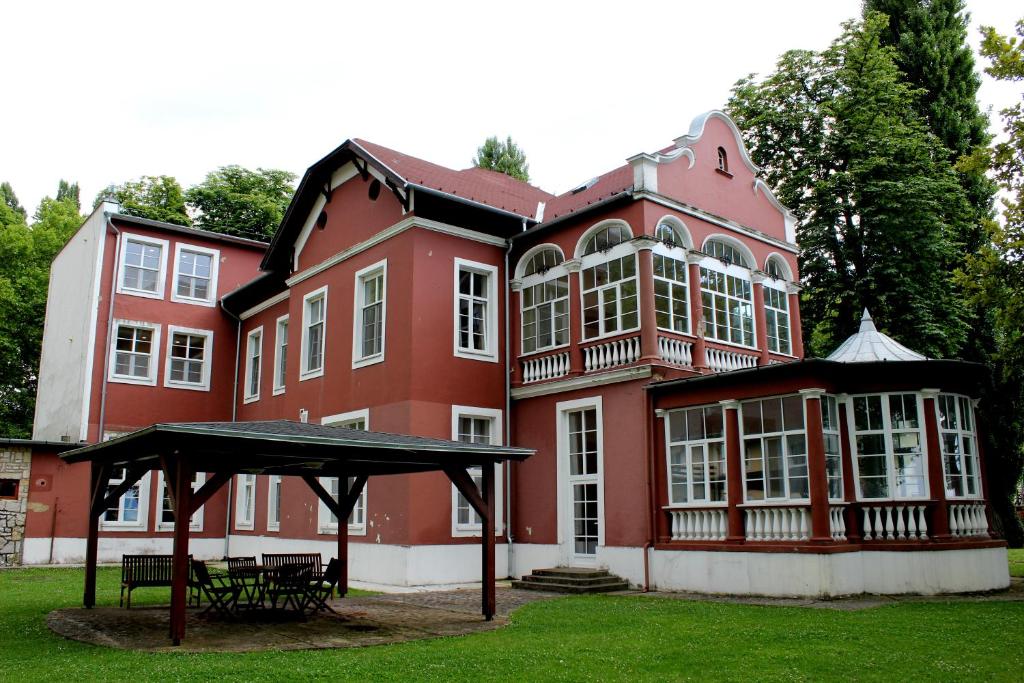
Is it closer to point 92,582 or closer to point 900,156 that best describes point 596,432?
point 92,582

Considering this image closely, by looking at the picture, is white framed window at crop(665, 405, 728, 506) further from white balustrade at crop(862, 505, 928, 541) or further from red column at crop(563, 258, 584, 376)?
red column at crop(563, 258, 584, 376)

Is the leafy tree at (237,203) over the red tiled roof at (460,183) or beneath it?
over

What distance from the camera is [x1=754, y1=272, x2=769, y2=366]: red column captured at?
16.8 meters

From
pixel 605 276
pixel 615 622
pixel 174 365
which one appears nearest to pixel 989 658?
pixel 615 622

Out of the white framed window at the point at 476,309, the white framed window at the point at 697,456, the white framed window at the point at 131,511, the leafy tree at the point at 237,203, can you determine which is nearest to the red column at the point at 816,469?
the white framed window at the point at 697,456

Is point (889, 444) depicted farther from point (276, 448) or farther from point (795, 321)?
point (276, 448)

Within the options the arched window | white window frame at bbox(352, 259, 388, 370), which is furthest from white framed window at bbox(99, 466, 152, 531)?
the arched window

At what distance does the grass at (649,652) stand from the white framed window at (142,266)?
523 inches

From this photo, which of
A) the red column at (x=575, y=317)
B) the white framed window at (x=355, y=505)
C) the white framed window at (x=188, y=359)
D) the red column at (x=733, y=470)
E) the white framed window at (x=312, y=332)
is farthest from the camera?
the white framed window at (x=188, y=359)

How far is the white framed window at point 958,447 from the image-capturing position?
41.1 ft

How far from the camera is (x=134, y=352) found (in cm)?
2211

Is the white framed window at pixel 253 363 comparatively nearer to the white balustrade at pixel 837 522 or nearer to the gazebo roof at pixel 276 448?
the gazebo roof at pixel 276 448

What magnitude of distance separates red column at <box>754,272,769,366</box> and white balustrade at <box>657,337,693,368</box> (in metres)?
2.41

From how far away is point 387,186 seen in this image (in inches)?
666
